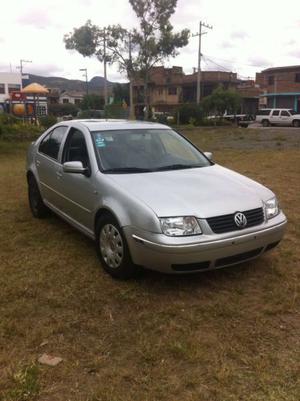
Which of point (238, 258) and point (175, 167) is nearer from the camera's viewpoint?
point (238, 258)

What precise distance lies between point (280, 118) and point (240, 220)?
36.8 meters

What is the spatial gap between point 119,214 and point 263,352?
1.62m

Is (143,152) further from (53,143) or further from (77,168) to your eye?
(53,143)

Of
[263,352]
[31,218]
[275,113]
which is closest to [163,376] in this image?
[263,352]

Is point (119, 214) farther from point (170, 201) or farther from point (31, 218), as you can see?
point (31, 218)

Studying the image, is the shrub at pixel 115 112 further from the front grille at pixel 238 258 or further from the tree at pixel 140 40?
the front grille at pixel 238 258

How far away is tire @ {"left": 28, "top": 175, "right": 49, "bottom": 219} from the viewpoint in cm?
596

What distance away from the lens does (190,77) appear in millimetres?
60094

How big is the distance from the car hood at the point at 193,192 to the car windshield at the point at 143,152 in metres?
0.19

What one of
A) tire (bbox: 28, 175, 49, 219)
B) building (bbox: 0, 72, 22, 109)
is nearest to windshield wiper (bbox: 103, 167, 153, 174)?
tire (bbox: 28, 175, 49, 219)

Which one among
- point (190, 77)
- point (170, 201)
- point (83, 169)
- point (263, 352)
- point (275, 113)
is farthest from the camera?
point (190, 77)

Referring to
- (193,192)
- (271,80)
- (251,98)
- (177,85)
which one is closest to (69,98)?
(177,85)

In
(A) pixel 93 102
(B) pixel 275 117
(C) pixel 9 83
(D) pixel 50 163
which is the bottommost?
(B) pixel 275 117

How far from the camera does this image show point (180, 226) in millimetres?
3484
